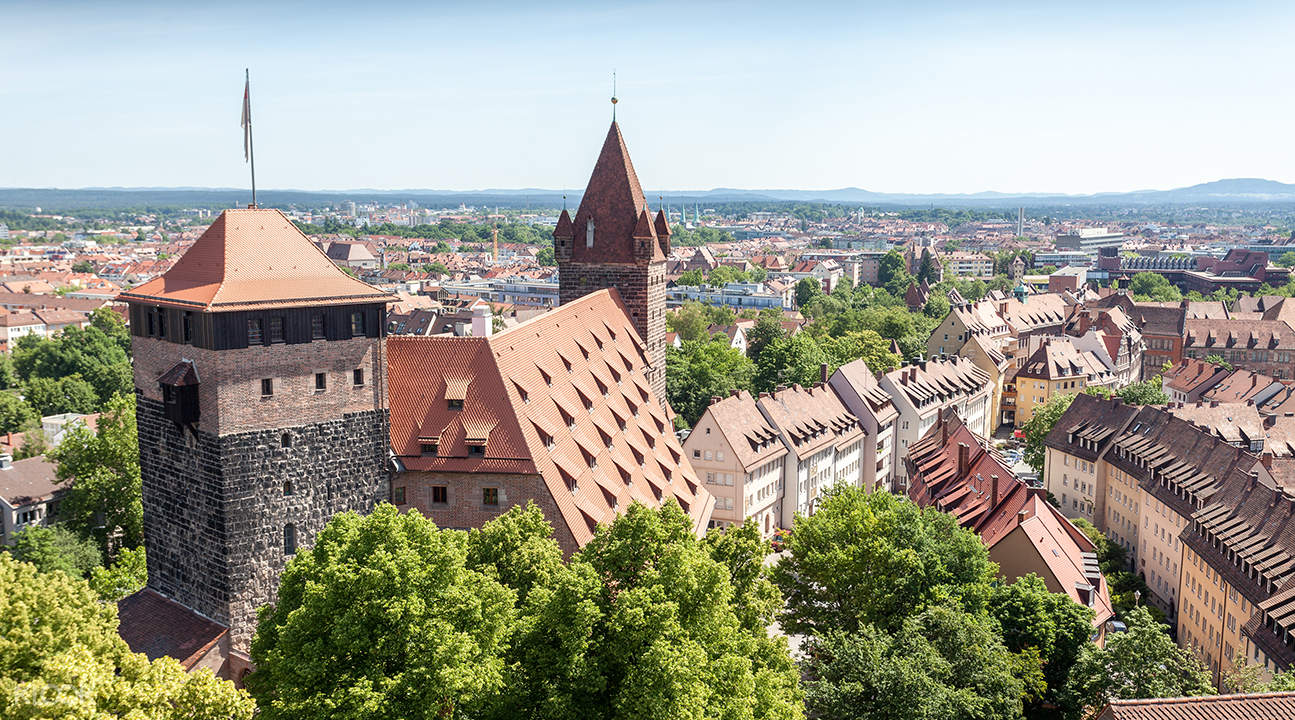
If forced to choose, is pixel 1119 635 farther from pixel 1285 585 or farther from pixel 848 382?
pixel 848 382

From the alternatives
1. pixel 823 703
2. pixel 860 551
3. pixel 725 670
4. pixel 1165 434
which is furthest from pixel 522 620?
pixel 1165 434

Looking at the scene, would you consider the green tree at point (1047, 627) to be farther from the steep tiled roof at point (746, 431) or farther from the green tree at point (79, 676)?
the green tree at point (79, 676)

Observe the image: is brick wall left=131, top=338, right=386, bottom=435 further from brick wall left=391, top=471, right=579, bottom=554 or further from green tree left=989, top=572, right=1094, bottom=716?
green tree left=989, top=572, right=1094, bottom=716

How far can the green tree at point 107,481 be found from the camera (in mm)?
65750

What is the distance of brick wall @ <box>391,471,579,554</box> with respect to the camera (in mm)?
45812

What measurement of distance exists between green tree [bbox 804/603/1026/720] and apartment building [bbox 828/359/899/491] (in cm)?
4667

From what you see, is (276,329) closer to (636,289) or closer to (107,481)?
(636,289)

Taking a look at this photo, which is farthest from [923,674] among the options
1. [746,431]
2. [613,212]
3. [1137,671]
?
[746,431]

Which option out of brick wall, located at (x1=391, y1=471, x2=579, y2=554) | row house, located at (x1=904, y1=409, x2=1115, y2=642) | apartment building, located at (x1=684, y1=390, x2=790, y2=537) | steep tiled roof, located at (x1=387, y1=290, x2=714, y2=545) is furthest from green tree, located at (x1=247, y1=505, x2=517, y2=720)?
apartment building, located at (x1=684, y1=390, x2=790, y2=537)

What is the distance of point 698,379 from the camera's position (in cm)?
10512

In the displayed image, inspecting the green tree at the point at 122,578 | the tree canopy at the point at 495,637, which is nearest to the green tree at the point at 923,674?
the tree canopy at the point at 495,637

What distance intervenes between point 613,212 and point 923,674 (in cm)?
3680

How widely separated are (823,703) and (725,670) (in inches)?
370

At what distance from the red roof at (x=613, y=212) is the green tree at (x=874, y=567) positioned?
22.6m
